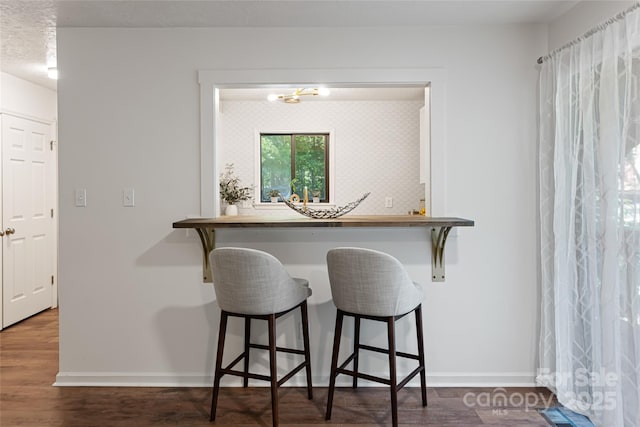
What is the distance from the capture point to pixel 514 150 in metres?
2.80

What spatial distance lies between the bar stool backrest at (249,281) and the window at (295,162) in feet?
11.0

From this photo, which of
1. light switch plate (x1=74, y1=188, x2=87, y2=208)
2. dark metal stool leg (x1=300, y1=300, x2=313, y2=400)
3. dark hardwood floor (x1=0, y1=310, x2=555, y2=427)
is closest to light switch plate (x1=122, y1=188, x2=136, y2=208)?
light switch plate (x1=74, y1=188, x2=87, y2=208)

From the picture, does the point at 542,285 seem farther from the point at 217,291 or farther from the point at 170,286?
the point at 170,286

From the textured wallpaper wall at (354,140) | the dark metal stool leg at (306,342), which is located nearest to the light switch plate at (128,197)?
the dark metal stool leg at (306,342)

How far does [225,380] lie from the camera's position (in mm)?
2840

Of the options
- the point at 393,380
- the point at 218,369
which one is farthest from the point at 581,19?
the point at 218,369

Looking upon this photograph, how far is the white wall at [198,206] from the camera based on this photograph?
279 centimetres

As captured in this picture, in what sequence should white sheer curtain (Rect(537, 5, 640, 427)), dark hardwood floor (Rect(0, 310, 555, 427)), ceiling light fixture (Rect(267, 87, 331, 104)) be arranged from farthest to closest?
1. ceiling light fixture (Rect(267, 87, 331, 104))
2. dark hardwood floor (Rect(0, 310, 555, 427))
3. white sheer curtain (Rect(537, 5, 640, 427))

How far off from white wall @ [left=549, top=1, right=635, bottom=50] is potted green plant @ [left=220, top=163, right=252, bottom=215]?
11.1 ft

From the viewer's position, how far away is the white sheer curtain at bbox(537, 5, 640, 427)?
1989mm

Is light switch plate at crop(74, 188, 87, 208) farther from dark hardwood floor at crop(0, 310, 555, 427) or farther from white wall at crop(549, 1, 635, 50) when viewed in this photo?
white wall at crop(549, 1, 635, 50)

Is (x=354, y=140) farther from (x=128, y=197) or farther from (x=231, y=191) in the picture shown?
(x=128, y=197)

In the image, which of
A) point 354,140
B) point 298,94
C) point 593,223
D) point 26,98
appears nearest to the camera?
point 593,223

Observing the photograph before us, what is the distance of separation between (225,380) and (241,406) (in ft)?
1.03
